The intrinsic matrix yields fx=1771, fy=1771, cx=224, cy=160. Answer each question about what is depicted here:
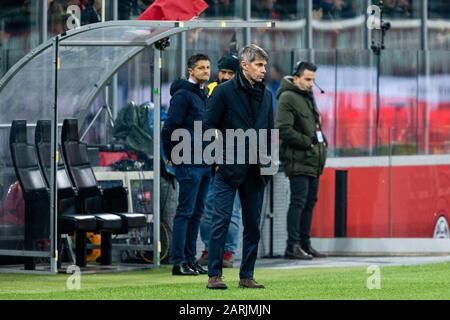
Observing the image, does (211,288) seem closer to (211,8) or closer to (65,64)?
(65,64)

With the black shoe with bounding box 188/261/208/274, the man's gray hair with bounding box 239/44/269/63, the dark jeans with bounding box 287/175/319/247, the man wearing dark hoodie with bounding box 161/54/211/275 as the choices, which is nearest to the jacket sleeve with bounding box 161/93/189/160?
the man wearing dark hoodie with bounding box 161/54/211/275

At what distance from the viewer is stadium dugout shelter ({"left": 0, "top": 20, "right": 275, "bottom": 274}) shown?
18.0 m

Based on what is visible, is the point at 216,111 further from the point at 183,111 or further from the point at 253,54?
→ the point at 183,111

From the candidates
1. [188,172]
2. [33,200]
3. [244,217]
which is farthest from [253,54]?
[33,200]

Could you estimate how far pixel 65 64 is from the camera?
63.1ft

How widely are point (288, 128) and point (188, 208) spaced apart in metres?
2.95

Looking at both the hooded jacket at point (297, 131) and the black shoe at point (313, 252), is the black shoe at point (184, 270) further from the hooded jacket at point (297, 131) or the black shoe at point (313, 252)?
the black shoe at point (313, 252)

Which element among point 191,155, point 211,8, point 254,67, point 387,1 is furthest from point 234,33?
point 254,67

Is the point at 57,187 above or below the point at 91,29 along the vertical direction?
below

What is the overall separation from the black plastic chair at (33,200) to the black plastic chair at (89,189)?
48cm

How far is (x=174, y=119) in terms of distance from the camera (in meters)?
17.6

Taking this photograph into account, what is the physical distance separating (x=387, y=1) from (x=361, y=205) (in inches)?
165

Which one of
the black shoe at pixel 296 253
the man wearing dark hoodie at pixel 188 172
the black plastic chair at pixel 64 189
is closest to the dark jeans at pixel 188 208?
the man wearing dark hoodie at pixel 188 172

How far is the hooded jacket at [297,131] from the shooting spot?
20.4 m
